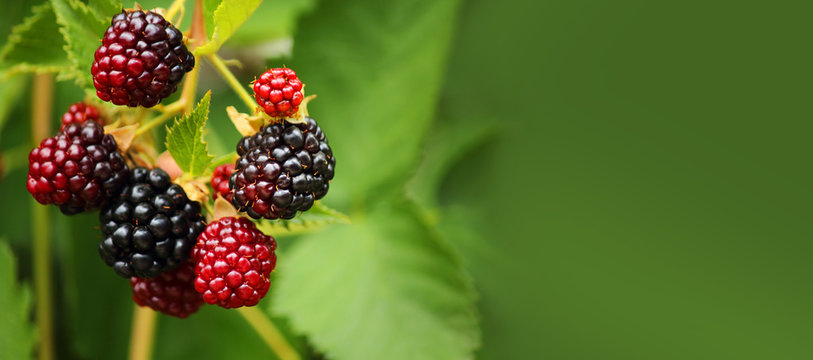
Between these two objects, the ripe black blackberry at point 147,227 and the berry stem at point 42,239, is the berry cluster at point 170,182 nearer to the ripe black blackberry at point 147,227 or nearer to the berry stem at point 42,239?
the ripe black blackberry at point 147,227

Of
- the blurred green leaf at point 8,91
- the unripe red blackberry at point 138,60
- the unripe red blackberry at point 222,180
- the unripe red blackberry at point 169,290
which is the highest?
the blurred green leaf at point 8,91

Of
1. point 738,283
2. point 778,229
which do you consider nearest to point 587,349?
point 738,283

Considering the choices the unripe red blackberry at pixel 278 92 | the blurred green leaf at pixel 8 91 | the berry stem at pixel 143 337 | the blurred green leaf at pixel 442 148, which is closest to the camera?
the unripe red blackberry at pixel 278 92

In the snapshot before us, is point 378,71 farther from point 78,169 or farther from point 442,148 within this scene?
point 78,169

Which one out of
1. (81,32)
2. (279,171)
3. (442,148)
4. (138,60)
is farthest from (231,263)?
(442,148)

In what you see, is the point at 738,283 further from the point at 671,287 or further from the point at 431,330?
the point at 431,330

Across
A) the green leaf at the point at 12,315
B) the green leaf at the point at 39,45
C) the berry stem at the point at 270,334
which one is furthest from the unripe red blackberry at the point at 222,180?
the green leaf at the point at 12,315

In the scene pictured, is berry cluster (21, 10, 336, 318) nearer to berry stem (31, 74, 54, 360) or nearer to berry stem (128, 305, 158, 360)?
berry stem (128, 305, 158, 360)
